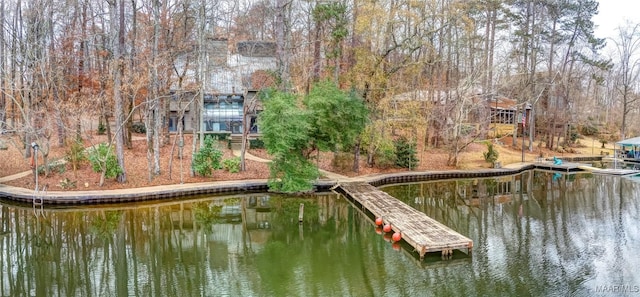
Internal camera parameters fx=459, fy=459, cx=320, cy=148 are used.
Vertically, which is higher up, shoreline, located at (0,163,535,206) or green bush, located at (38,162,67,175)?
green bush, located at (38,162,67,175)

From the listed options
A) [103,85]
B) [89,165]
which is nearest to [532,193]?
[89,165]

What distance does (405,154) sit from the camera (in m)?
27.8

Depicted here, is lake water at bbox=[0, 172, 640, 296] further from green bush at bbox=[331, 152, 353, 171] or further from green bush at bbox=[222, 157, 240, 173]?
green bush at bbox=[331, 152, 353, 171]

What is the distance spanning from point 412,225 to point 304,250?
12.3 ft

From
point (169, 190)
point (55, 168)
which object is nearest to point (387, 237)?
point (169, 190)

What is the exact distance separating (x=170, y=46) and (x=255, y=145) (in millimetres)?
8325

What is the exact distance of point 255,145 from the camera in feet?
101

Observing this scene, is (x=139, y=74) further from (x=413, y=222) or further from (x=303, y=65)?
(x=413, y=222)

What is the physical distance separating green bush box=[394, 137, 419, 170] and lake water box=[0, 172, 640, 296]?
6.09 metres

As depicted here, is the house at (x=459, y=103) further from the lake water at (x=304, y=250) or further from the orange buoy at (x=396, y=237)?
the orange buoy at (x=396, y=237)

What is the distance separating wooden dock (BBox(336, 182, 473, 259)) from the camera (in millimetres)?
13289

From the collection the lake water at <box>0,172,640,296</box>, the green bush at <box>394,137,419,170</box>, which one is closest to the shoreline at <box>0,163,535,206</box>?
the lake water at <box>0,172,640,296</box>

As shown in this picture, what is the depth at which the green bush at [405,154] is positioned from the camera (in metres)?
27.7

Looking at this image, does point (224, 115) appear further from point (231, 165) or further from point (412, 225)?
point (412, 225)
